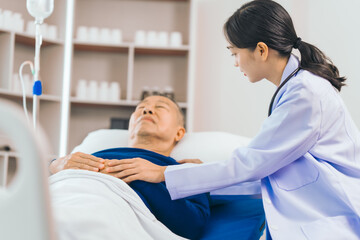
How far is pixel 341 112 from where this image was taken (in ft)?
4.38

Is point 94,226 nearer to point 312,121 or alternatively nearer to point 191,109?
point 312,121

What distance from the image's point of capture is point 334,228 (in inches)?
47.6

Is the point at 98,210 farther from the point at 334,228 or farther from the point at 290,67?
the point at 290,67

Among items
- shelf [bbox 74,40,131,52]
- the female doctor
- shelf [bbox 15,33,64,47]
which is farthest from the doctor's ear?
shelf [bbox 15,33,64,47]

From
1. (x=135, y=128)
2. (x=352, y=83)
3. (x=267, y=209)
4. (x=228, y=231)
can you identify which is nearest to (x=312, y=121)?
(x=267, y=209)

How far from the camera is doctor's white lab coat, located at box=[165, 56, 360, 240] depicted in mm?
1239

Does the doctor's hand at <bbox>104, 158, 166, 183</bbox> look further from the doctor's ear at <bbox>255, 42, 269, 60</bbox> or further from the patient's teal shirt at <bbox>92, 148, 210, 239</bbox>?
the doctor's ear at <bbox>255, 42, 269, 60</bbox>

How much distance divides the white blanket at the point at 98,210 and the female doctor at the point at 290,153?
12cm

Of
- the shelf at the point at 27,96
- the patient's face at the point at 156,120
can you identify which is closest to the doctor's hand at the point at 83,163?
the patient's face at the point at 156,120

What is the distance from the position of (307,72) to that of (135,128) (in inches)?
35.3

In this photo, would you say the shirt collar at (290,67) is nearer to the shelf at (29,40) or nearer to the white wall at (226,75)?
the white wall at (226,75)

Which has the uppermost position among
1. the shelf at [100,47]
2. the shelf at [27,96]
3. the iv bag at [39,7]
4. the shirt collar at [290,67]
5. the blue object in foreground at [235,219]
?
the shelf at [100,47]

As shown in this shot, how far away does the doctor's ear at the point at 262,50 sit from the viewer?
1.39 meters

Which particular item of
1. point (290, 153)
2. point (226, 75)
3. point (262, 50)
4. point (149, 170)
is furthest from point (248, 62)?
point (226, 75)
